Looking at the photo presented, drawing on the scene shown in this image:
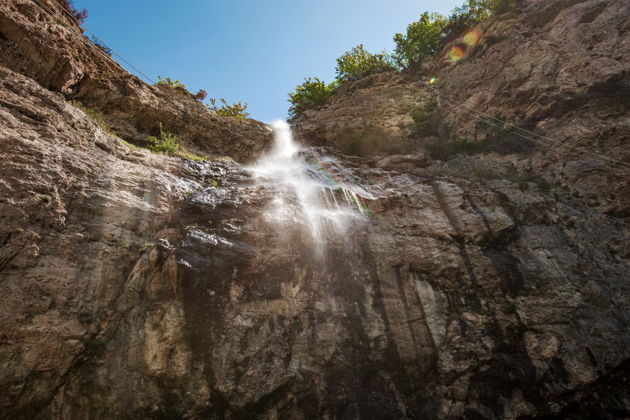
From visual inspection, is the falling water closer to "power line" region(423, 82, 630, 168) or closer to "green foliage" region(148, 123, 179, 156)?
"green foliage" region(148, 123, 179, 156)

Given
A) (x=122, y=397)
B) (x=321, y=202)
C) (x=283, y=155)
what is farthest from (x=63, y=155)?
(x=283, y=155)

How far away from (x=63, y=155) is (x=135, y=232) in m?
2.31

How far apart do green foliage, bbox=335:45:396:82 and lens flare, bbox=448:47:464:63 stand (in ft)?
11.7

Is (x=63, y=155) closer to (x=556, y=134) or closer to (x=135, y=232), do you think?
(x=135, y=232)

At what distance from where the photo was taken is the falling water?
748 centimetres

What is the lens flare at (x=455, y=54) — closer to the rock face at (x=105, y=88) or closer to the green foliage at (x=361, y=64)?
the green foliage at (x=361, y=64)

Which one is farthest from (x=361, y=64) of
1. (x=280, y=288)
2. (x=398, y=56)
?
(x=280, y=288)

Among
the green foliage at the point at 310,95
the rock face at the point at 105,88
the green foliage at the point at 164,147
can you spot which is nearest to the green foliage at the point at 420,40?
the green foliage at the point at 310,95

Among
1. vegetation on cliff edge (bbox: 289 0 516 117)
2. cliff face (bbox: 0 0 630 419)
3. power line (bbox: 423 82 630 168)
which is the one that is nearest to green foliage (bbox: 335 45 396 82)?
vegetation on cliff edge (bbox: 289 0 516 117)

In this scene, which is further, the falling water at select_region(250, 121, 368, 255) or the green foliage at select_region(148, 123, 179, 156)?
the green foliage at select_region(148, 123, 179, 156)

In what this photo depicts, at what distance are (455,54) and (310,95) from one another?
8.77 metres

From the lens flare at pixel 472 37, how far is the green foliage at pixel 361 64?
14.6 ft

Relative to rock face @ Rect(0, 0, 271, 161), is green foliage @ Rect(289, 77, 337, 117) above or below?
above

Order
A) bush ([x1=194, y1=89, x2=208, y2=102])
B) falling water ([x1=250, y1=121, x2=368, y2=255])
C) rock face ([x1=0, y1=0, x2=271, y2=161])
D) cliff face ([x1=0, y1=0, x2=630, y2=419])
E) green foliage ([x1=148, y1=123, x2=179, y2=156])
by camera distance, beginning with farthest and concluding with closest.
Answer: bush ([x1=194, y1=89, x2=208, y2=102])
green foliage ([x1=148, y1=123, x2=179, y2=156])
rock face ([x1=0, y1=0, x2=271, y2=161])
falling water ([x1=250, y1=121, x2=368, y2=255])
cliff face ([x1=0, y1=0, x2=630, y2=419])
